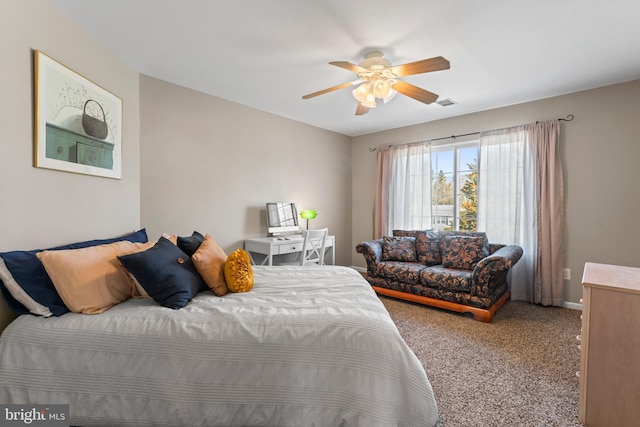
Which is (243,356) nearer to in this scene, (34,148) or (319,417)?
(319,417)

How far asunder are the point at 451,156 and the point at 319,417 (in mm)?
4041

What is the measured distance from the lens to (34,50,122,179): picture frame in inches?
70.1

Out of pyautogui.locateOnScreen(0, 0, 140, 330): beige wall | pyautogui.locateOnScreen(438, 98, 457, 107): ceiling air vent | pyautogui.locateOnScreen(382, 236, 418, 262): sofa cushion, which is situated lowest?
pyautogui.locateOnScreen(382, 236, 418, 262): sofa cushion

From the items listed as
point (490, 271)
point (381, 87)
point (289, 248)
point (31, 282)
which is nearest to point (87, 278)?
point (31, 282)

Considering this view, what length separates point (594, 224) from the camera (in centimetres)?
321

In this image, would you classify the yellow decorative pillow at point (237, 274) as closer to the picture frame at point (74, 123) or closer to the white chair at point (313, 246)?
the picture frame at point (74, 123)

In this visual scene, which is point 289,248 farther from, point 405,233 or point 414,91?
point 414,91

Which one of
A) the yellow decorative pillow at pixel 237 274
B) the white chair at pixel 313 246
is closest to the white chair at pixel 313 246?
the white chair at pixel 313 246

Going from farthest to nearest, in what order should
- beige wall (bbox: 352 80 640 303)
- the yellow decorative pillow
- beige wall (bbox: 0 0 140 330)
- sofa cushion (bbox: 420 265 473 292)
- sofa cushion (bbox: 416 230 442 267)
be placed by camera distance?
sofa cushion (bbox: 416 230 442 267) → sofa cushion (bbox: 420 265 473 292) → beige wall (bbox: 352 80 640 303) → the yellow decorative pillow → beige wall (bbox: 0 0 140 330)

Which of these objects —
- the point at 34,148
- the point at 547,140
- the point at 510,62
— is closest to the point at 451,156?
the point at 547,140

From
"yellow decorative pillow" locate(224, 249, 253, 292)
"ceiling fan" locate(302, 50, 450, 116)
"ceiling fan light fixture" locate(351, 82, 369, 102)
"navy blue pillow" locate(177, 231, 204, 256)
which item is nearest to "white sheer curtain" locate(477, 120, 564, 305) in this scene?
"ceiling fan" locate(302, 50, 450, 116)

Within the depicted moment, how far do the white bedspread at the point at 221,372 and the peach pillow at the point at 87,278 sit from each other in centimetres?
15

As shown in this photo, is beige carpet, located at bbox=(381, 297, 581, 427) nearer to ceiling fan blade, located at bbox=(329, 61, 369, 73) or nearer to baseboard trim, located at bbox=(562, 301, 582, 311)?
baseboard trim, located at bbox=(562, 301, 582, 311)

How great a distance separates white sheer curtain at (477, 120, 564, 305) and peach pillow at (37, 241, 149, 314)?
409 cm
